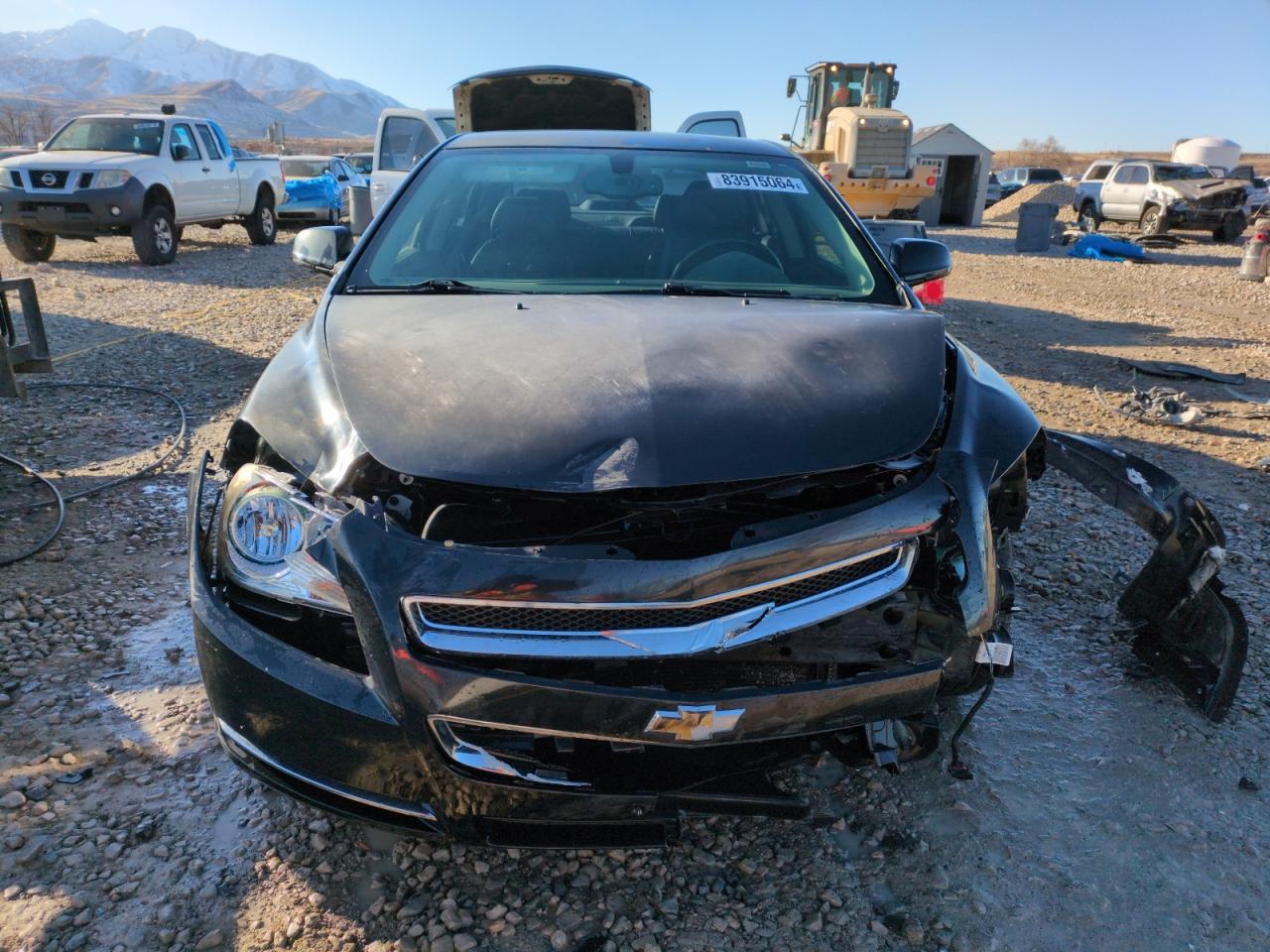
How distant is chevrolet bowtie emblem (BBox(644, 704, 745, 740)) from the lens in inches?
67.0

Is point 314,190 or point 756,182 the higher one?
point 756,182

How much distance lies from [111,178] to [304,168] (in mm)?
10223

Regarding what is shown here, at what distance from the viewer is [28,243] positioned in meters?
11.9

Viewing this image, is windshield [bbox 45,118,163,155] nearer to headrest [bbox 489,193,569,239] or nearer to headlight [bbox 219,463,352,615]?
headrest [bbox 489,193,569,239]

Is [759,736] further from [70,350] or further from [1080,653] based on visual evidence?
[70,350]

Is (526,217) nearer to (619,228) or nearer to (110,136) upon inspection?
(619,228)

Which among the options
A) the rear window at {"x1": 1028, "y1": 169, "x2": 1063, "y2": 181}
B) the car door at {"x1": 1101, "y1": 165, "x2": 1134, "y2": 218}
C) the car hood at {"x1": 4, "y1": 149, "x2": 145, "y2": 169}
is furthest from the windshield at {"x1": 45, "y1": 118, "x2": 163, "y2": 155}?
the rear window at {"x1": 1028, "y1": 169, "x2": 1063, "y2": 181}

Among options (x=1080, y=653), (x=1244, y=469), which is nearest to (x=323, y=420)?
(x=1080, y=653)

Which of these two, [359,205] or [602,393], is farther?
[359,205]

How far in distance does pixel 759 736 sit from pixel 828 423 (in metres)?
0.71

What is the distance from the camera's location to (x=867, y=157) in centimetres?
1605

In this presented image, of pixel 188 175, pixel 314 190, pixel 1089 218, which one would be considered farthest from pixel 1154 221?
pixel 188 175

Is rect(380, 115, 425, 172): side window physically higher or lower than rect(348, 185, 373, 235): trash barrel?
higher

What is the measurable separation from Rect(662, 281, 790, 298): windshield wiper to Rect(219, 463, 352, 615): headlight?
1356mm
